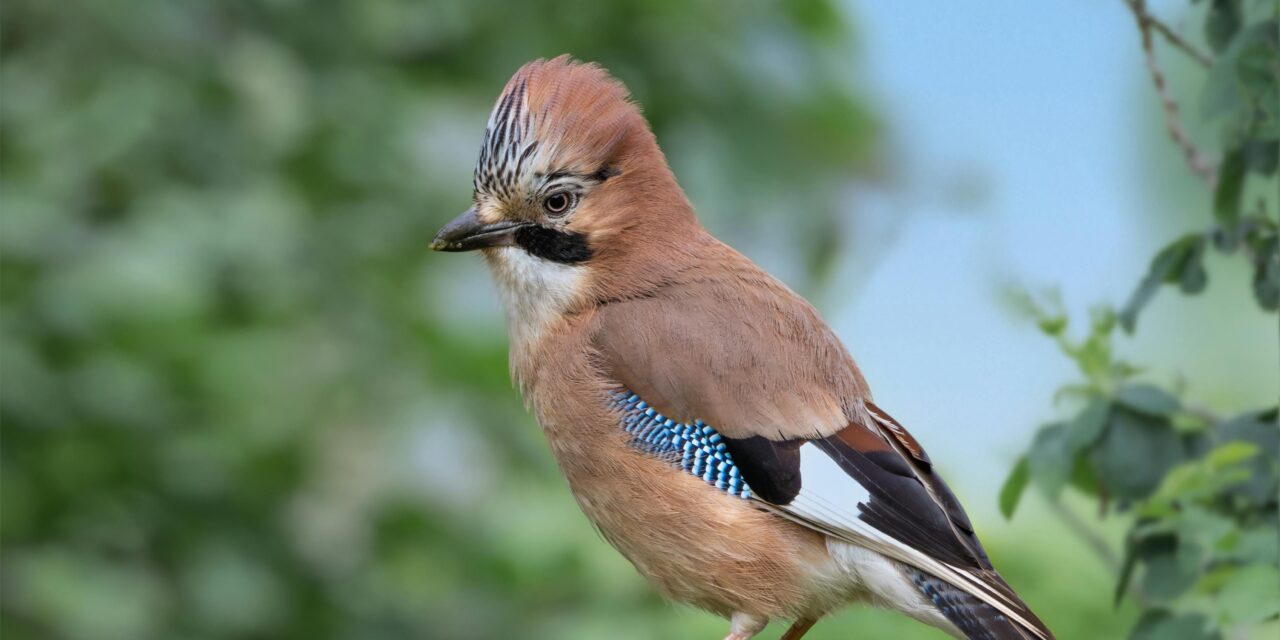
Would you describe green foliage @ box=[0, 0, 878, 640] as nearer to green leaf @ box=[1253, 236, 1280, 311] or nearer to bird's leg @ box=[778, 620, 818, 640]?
bird's leg @ box=[778, 620, 818, 640]

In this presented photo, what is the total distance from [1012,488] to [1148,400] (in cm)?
27

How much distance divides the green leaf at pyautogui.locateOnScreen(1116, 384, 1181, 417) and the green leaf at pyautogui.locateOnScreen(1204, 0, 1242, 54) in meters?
0.53

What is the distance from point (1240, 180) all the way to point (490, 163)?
113 cm

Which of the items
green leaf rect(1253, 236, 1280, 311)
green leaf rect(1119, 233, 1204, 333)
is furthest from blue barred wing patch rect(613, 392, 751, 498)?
green leaf rect(1253, 236, 1280, 311)

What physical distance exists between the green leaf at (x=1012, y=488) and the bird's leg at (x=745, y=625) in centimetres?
45

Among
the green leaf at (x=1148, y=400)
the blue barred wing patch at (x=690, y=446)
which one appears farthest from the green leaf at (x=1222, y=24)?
the blue barred wing patch at (x=690, y=446)

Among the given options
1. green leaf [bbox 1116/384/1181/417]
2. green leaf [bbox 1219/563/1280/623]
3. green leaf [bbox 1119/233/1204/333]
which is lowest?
green leaf [bbox 1219/563/1280/623]

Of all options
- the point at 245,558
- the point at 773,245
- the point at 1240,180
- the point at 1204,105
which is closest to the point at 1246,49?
the point at 1204,105

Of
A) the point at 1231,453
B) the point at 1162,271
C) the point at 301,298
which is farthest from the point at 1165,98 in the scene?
the point at 301,298

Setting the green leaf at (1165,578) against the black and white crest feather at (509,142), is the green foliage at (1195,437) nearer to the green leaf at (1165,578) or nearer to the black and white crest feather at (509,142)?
the green leaf at (1165,578)

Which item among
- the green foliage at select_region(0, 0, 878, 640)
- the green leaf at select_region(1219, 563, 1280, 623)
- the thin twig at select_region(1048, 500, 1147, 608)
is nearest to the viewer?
the green leaf at select_region(1219, 563, 1280, 623)

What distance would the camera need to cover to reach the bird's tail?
201 cm

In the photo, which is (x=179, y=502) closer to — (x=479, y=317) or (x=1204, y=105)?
(x=479, y=317)

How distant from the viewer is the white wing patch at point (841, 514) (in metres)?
2.09
